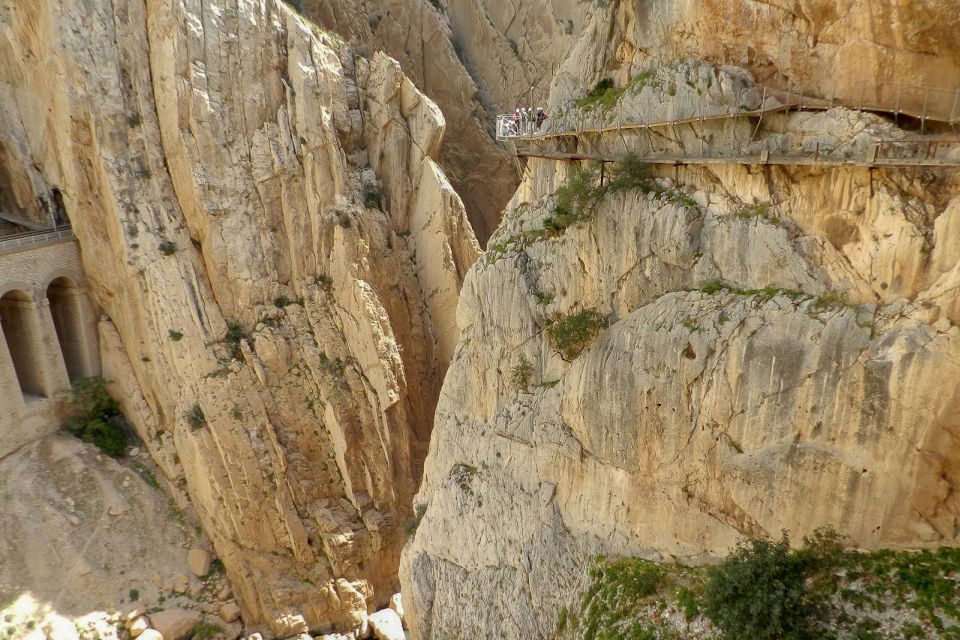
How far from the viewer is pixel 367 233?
94.2 feet

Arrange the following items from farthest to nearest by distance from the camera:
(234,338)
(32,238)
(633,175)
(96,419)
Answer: (96,419), (32,238), (234,338), (633,175)

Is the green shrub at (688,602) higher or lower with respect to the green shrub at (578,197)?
lower

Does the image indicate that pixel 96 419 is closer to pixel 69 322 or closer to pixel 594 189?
pixel 69 322

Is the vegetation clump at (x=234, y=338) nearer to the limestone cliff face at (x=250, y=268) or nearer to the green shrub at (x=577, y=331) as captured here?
the limestone cliff face at (x=250, y=268)

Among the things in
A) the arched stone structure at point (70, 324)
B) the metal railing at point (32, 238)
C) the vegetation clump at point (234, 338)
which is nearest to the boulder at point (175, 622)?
the vegetation clump at point (234, 338)

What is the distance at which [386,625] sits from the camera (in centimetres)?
2650

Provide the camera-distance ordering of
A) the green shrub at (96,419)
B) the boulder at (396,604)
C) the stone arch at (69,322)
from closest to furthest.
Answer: the boulder at (396,604), the green shrub at (96,419), the stone arch at (69,322)

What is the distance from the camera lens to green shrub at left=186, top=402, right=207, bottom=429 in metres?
27.2

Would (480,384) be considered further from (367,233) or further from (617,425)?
(367,233)

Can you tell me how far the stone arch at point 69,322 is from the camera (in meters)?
29.5

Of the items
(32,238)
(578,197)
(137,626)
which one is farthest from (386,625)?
(32,238)

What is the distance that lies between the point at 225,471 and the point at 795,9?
82.9 feet

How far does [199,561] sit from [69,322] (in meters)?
12.8

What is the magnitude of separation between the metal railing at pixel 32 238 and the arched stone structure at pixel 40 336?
18 centimetres
